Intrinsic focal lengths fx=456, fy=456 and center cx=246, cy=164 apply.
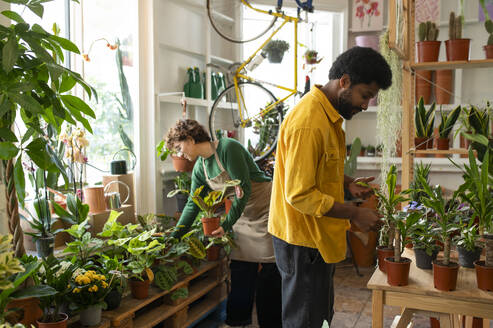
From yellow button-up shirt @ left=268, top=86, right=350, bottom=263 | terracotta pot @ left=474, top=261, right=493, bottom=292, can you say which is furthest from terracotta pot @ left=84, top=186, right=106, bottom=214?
terracotta pot @ left=474, top=261, right=493, bottom=292

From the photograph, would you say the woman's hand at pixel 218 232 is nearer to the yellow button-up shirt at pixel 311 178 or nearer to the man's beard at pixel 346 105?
the yellow button-up shirt at pixel 311 178

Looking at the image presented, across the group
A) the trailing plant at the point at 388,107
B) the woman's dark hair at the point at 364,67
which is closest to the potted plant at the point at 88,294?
the woman's dark hair at the point at 364,67

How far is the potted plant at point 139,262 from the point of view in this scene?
2312 millimetres

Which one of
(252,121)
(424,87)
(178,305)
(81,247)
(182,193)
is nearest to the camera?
(81,247)

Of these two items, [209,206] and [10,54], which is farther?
[209,206]

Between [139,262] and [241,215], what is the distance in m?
0.81

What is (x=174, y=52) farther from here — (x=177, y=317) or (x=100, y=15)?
(x=177, y=317)

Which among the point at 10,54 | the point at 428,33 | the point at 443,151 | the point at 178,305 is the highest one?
the point at 428,33

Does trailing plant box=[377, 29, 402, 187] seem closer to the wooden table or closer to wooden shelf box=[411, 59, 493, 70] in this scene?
wooden shelf box=[411, 59, 493, 70]

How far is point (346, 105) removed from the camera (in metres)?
1.82

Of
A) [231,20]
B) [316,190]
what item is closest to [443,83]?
[231,20]

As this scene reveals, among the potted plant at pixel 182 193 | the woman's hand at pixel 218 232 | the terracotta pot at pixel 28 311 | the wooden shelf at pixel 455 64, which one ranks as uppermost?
the wooden shelf at pixel 455 64

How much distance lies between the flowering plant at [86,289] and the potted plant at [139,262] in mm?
272

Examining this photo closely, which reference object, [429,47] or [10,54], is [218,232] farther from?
[10,54]
